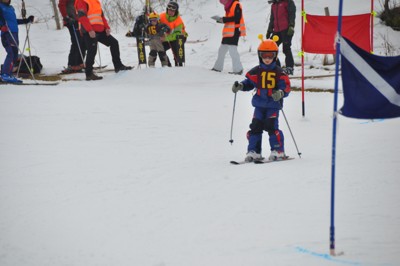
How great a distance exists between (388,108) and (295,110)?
15.5 ft

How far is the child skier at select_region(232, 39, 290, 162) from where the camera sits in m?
5.80

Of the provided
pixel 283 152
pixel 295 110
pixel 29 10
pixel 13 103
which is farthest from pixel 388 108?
pixel 29 10

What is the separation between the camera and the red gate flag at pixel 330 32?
329 inches

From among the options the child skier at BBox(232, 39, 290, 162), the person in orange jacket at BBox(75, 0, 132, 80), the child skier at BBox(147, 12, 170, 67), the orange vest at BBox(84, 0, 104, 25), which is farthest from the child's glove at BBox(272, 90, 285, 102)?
the child skier at BBox(147, 12, 170, 67)

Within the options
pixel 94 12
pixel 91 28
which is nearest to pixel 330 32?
pixel 91 28

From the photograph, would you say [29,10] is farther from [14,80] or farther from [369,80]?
[369,80]

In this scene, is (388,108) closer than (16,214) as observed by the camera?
Yes

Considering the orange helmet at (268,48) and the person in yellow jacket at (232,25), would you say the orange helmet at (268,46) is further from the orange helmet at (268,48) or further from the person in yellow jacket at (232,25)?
the person in yellow jacket at (232,25)

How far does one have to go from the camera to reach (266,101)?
19.2 feet

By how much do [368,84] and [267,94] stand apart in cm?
205

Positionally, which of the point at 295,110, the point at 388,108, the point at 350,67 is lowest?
the point at 295,110

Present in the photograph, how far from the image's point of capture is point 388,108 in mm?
3941

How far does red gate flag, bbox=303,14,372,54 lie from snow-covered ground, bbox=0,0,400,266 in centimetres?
98

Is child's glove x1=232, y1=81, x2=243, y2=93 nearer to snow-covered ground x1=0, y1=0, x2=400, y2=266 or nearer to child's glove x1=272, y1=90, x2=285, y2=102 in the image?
child's glove x1=272, y1=90, x2=285, y2=102
